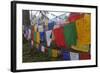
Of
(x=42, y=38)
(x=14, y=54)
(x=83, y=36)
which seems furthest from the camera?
(x=83, y=36)

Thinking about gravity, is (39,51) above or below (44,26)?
below

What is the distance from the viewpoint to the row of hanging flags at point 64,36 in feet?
5.70

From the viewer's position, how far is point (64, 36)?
71.7 inches

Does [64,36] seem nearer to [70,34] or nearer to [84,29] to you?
[70,34]

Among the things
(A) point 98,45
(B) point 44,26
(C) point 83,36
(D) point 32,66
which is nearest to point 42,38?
(B) point 44,26

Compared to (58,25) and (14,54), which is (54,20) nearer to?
(58,25)

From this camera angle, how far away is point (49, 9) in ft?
5.77

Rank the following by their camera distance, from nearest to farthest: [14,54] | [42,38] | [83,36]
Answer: [14,54]
[42,38]
[83,36]

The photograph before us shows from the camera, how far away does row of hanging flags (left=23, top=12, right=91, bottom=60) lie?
1.74m

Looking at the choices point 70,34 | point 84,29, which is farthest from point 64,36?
point 84,29

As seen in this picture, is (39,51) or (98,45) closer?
(39,51)

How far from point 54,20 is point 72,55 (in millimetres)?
332

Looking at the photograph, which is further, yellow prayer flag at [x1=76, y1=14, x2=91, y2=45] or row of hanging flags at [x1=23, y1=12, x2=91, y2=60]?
yellow prayer flag at [x1=76, y1=14, x2=91, y2=45]

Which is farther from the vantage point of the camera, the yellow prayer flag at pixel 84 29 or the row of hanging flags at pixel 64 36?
the yellow prayer flag at pixel 84 29
